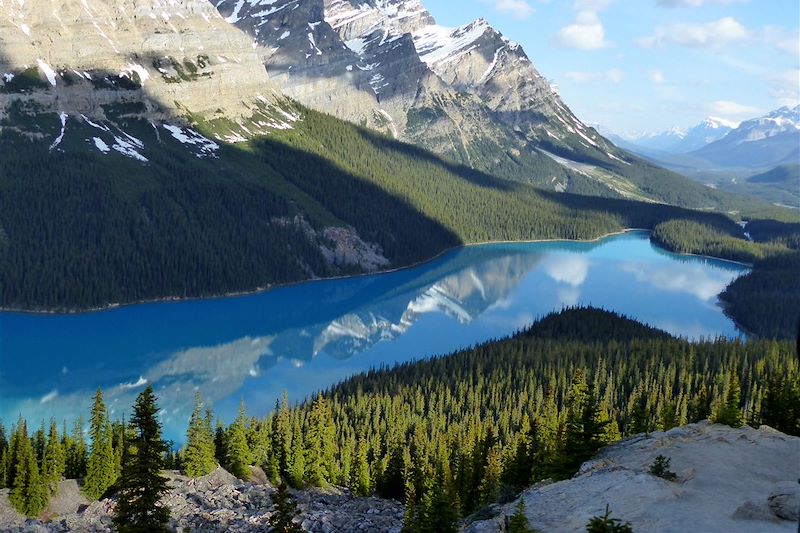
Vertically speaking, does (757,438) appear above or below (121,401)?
above

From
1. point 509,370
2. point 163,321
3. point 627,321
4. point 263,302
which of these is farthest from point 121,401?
point 627,321

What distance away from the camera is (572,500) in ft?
131

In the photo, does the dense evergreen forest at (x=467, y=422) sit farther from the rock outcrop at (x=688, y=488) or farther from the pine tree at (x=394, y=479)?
the rock outcrop at (x=688, y=488)

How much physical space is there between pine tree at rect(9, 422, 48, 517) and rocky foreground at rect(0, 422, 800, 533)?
1077 mm

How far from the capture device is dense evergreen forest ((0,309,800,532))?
2462 inches

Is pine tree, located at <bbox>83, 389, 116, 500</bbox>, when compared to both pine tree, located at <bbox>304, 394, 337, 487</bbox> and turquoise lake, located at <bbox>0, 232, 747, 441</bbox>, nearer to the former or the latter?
pine tree, located at <bbox>304, 394, 337, 487</bbox>

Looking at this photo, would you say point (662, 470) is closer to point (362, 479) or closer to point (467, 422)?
point (362, 479)

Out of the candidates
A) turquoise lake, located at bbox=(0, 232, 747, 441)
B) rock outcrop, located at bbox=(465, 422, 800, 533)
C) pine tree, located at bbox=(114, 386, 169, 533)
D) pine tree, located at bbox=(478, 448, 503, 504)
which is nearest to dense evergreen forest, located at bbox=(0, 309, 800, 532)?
pine tree, located at bbox=(478, 448, 503, 504)

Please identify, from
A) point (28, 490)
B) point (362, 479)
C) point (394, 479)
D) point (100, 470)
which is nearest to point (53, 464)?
point (100, 470)

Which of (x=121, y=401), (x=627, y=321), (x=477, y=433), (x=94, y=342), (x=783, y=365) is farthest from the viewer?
(x=627, y=321)

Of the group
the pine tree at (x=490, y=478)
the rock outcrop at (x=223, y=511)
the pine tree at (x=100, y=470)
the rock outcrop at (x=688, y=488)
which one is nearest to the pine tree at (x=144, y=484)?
the rock outcrop at (x=223, y=511)

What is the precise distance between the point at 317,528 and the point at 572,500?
2461 cm

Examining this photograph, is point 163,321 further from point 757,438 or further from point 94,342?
point 757,438

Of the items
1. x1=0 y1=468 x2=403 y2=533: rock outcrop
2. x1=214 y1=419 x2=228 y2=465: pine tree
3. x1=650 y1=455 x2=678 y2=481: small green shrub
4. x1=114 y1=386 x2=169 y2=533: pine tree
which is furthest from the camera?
x1=214 y1=419 x2=228 y2=465: pine tree
